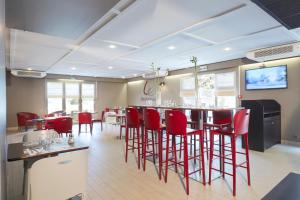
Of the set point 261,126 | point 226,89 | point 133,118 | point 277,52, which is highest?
point 277,52

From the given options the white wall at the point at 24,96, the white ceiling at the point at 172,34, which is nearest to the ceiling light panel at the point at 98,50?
the white ceiling at the point at 172,34

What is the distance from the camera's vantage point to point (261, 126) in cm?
456

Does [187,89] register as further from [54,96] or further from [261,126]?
[54,96]

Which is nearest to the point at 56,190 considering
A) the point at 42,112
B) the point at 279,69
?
the point at 279,69

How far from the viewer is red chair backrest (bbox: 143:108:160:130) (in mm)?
3051

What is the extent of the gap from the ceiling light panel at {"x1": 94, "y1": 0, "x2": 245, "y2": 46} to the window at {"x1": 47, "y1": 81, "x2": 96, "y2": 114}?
274 inches

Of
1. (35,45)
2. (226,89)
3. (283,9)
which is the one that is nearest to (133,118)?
(283,9)

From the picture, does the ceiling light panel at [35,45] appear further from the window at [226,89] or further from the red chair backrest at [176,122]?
the window at [226,89]

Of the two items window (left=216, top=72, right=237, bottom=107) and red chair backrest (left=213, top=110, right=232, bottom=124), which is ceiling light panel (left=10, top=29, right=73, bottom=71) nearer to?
red chair backrest (left=213, top=110, right=232, bottom=124)

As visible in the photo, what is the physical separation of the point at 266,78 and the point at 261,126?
179 cm

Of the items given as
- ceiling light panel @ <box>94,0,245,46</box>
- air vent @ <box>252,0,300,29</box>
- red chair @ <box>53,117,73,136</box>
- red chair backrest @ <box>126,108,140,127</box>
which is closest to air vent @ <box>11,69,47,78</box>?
red chair @ <box>53,117,73,136</box>

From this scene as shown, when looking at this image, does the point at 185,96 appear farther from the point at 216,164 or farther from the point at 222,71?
the point at 216,164

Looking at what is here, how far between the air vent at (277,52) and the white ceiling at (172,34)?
0.15 metres

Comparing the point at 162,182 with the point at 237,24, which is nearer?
the point at 162,182
